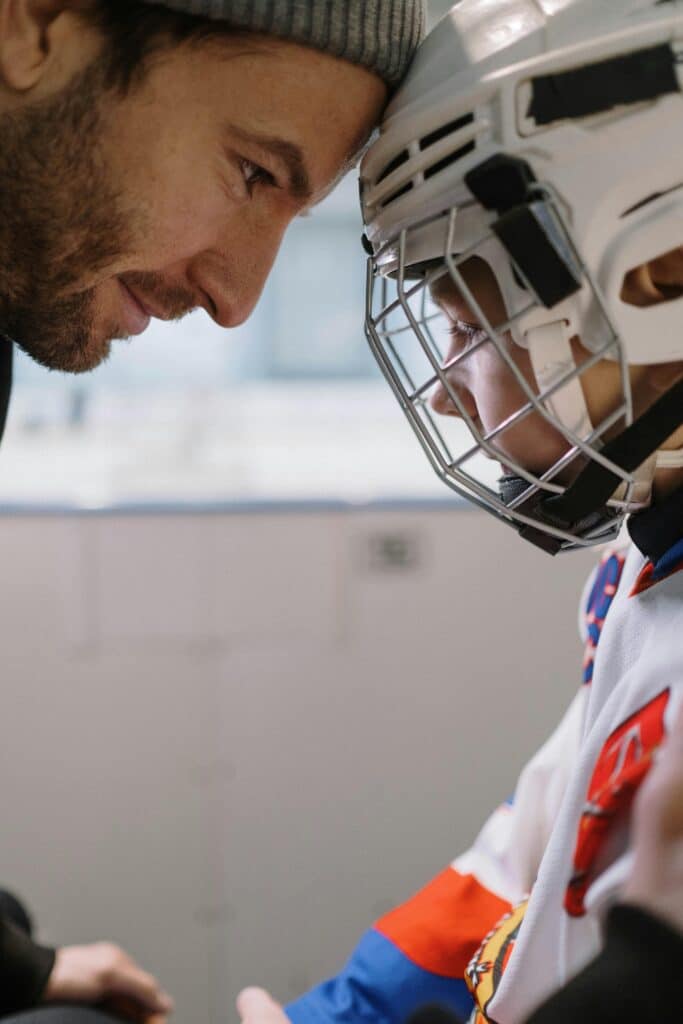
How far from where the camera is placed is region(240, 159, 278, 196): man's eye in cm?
100

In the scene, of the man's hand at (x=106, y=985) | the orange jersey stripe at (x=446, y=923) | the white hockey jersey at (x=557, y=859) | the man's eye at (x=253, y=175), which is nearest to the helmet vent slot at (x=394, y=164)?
the man's eye at (x=253, y=175)

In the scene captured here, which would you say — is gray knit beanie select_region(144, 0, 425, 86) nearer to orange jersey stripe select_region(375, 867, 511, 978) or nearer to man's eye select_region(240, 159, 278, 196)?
man's eye select_region(240, 159, 278, 196)

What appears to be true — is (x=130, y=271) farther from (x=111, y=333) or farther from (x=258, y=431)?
(x=258, y=431)

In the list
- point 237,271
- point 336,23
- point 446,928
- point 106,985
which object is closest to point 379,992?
point 446,928

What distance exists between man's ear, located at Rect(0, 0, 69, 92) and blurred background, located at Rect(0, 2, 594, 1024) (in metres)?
0.95

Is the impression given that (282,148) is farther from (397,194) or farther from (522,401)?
(522,401)

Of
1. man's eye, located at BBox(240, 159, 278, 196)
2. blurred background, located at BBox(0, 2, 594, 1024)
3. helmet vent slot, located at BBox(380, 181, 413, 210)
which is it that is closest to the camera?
helmet vent slot, located at BBox(380, 181, 413, 210)

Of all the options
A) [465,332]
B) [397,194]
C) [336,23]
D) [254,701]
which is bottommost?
[254,701]

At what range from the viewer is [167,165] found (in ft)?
3.20

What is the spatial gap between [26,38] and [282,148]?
25 cm

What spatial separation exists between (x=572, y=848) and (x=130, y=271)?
2.37 ft

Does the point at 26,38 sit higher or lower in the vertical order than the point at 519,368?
higher

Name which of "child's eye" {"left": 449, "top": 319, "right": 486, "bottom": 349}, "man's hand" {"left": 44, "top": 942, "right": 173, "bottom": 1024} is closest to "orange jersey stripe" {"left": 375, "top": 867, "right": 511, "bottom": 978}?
"man's hand" {"left": 44, "top": 942, "right": 173, "bottom": 1024}

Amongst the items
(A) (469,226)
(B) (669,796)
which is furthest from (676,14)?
(B) (669,796)
